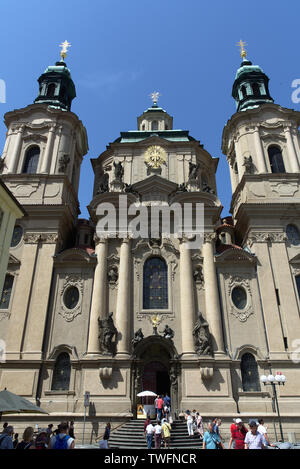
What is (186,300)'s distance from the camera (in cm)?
2255

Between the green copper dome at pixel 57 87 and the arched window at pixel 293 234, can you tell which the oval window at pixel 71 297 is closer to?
the arched window at pixel 293 234

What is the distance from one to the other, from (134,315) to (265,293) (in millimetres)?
8410

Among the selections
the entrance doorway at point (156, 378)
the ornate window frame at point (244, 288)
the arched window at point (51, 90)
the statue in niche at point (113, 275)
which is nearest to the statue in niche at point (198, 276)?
the ornate window frame at point (244, 288)

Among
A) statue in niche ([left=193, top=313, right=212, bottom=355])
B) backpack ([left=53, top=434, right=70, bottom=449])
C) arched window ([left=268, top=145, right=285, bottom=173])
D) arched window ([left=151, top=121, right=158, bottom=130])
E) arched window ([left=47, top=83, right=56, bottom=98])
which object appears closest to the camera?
backpack ([left=53, top=434, right=70, bottom=449])

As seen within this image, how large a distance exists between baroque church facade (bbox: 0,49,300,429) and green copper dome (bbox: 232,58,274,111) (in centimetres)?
291

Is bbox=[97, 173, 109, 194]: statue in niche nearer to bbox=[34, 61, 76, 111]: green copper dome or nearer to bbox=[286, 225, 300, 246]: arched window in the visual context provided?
bbox=[34, 61, 76, 111]: green copper dome

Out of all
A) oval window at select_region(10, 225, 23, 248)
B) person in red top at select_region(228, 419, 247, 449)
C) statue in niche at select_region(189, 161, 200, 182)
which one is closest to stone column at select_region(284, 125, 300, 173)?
statue in niche at select_region(189, 161, 200, 182)

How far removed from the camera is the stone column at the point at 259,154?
91.1ft

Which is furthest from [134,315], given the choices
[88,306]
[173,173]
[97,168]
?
[97,168]

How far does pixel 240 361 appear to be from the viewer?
21078 mm

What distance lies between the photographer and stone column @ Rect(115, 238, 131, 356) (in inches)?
843

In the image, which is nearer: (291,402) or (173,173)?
(291,402)

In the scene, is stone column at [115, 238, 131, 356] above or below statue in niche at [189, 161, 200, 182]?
below
